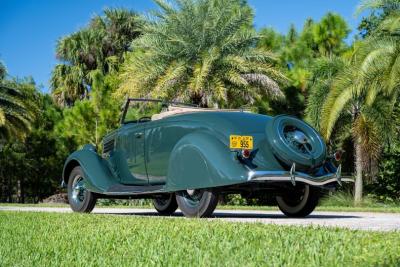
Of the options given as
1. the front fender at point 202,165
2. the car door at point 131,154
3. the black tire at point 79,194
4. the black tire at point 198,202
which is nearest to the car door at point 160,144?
the car door at point 131,154

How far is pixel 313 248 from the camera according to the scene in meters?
4.20

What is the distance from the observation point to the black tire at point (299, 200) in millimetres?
8305

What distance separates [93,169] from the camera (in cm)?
935

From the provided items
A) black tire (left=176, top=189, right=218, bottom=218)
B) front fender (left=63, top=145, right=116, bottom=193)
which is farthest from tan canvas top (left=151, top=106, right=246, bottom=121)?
black tire (left=176, top=189, right=218, bottom=218)

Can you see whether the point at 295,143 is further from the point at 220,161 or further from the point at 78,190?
the point at 78,190

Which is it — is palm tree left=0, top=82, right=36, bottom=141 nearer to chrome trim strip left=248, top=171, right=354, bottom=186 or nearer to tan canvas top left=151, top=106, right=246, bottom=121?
tan canvas top left=151, top=106, right=246, bottom=121

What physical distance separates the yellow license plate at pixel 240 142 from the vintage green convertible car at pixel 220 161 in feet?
0.04

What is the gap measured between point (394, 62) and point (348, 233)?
12.3 metres

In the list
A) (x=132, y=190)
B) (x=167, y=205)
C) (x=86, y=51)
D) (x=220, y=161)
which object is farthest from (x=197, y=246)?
(x=86, y=51)

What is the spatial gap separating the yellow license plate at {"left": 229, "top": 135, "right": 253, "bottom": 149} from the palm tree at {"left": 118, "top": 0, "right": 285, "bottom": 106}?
13227 mm

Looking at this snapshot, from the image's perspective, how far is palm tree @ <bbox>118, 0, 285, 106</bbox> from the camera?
69.1 ft

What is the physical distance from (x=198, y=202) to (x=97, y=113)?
20707 mm

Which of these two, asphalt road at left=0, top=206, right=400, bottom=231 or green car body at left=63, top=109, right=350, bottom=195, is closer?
asphalt road at left=0, top=206, right=400, bottom=231

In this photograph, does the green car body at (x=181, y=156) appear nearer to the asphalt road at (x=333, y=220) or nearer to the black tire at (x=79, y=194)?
the black tire at (x=79, y=194)
